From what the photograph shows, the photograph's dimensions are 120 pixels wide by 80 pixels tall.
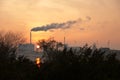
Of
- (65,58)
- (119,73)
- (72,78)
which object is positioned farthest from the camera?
(119,73)

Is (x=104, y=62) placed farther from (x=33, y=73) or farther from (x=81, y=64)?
(x=33, y=73)

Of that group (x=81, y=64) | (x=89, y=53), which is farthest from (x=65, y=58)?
(x=89, y=53)

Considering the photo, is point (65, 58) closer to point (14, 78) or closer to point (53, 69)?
point (53, 69)

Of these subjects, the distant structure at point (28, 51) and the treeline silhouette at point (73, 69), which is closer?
the treeline silhouette at point (73, 69)

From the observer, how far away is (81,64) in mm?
24031

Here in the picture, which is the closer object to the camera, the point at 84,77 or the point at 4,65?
the point at 84,77

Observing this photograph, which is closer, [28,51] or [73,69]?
[73,69]

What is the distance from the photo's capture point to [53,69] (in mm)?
23047

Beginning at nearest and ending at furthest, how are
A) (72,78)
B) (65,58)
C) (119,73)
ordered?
(72,78) → (65,58) → (119,73)

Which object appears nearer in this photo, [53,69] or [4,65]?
[53,69]

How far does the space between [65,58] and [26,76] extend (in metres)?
2.54

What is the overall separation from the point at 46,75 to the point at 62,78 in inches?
35.4

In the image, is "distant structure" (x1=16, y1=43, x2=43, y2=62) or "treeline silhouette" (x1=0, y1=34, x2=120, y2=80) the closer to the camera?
"treeline silhouette" (x1=0, y1=34, x2=120, y2=80)

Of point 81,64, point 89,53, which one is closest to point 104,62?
point 89,53
